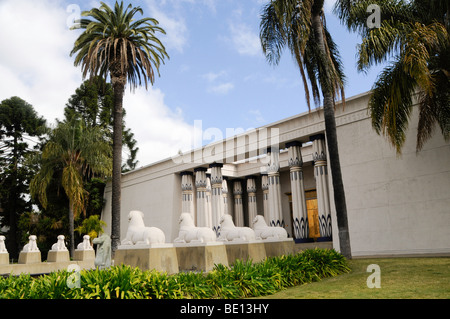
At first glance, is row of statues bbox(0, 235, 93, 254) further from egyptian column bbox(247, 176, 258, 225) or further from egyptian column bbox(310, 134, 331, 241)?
egyptian column bbox(310, 134, 331, 241)

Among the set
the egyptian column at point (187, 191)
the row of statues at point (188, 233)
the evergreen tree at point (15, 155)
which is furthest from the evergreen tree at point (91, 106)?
the row of statues at point (188, 233)

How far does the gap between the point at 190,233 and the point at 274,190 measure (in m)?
8.90

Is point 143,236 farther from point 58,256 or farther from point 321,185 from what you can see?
point 58,256

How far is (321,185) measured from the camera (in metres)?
16.8

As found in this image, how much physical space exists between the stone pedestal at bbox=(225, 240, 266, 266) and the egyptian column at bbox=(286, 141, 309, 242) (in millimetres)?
5497

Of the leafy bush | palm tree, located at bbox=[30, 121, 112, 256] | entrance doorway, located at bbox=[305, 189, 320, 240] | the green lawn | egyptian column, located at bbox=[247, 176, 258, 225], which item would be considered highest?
palm tree, located at bbox=[30, 121, 112, 256]

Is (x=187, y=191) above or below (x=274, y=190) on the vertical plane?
above

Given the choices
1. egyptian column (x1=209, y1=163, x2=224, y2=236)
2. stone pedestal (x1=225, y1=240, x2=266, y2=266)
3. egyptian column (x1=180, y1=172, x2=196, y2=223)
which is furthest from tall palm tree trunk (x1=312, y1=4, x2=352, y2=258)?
egyptian column (x1=180, y1=172, x2=196, y2=223)

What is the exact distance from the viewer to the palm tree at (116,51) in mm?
15398

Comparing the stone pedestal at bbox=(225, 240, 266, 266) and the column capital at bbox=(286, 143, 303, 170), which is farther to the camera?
the column capital at bbox=(286, 143, 303, 170)

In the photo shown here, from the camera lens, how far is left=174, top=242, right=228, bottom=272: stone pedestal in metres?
10.5

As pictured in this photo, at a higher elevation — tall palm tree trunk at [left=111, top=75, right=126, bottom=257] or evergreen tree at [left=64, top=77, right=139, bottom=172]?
evergreen tree at [left=64, top=77, right=139, bottom=172]

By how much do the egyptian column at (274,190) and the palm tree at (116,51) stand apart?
23.4 ft

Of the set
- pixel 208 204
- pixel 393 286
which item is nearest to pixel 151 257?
pixel 393 286
